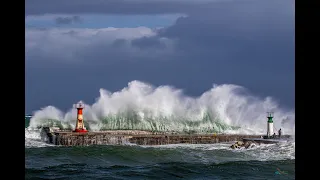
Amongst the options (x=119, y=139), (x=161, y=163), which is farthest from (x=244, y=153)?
(x=119, y=139)

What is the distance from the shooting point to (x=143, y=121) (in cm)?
4212

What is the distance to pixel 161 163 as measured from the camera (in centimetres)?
2086

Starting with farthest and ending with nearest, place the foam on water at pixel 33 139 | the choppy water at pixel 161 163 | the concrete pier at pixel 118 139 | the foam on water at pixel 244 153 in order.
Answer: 1. the concrete pier at pixel 118 139
2. the foam on water at pixel 33 139
3. the foam on water at pixel 244 153
4. the choppy water at pixel 161 163

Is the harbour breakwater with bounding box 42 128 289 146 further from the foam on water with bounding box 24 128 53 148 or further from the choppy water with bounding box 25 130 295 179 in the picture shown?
the choppy water with bounding box 25 130 295 179

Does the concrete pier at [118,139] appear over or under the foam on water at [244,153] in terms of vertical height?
over

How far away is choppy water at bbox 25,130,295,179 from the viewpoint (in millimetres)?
17000

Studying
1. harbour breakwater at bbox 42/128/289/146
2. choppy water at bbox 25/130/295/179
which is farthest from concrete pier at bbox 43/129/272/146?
choppy water at bbox 25/130/295/179

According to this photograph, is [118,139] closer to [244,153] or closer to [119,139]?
[119,139]

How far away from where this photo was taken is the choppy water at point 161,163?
55.8 feet

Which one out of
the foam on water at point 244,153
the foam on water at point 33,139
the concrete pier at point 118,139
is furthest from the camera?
the concrete pier at point 118,139

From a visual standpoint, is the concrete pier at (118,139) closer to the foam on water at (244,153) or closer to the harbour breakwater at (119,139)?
the harbour breakwater at (119,139)

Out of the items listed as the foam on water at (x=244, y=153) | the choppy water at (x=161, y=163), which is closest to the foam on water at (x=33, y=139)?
the choppy water at (x=161, y=163)
